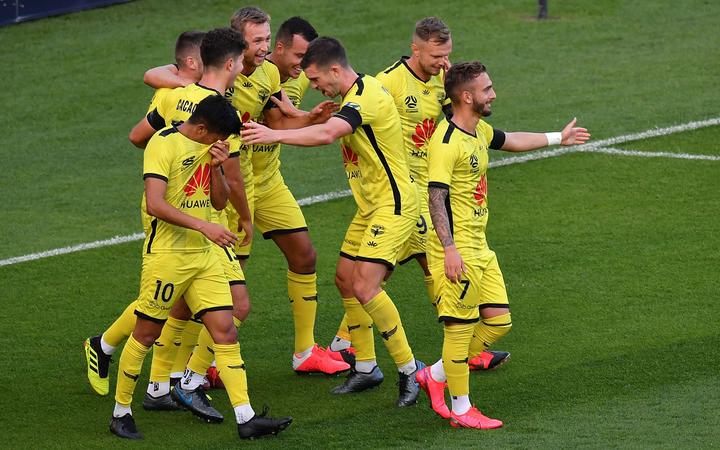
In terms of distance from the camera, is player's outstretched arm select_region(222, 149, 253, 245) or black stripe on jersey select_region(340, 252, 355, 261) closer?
player's outstretched arm select_region(222, 149, 253, 245)

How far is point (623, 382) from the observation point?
895 cm

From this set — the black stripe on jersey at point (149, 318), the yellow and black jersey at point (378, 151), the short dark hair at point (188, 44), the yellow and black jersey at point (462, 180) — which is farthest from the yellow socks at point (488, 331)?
the short dark hair at point (188, 44)

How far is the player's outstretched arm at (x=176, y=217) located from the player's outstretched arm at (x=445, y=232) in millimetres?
1192

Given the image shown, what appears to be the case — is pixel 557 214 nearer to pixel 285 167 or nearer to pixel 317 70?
pixel 285 167

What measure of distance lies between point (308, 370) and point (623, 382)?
211 centimetres

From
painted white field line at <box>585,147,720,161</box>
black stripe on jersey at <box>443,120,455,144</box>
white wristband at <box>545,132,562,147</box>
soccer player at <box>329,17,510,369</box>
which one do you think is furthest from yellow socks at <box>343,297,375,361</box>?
painted white field line at <box>585,147,720,161</box>

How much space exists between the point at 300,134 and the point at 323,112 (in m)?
1.03

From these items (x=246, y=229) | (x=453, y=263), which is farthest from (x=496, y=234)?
(x=453, y=263)

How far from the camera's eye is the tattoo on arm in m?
8.27

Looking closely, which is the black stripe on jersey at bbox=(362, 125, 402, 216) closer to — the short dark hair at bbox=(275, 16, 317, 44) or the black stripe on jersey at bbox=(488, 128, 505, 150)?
the black stripe on jersey at bbox=(488, 128, 505, 150)

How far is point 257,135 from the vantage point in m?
8.10

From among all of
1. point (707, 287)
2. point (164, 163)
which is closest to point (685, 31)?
point (707, 287)

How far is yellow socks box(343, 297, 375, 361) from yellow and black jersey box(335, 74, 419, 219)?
66 centimetres

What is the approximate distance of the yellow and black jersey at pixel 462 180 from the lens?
840 cm
